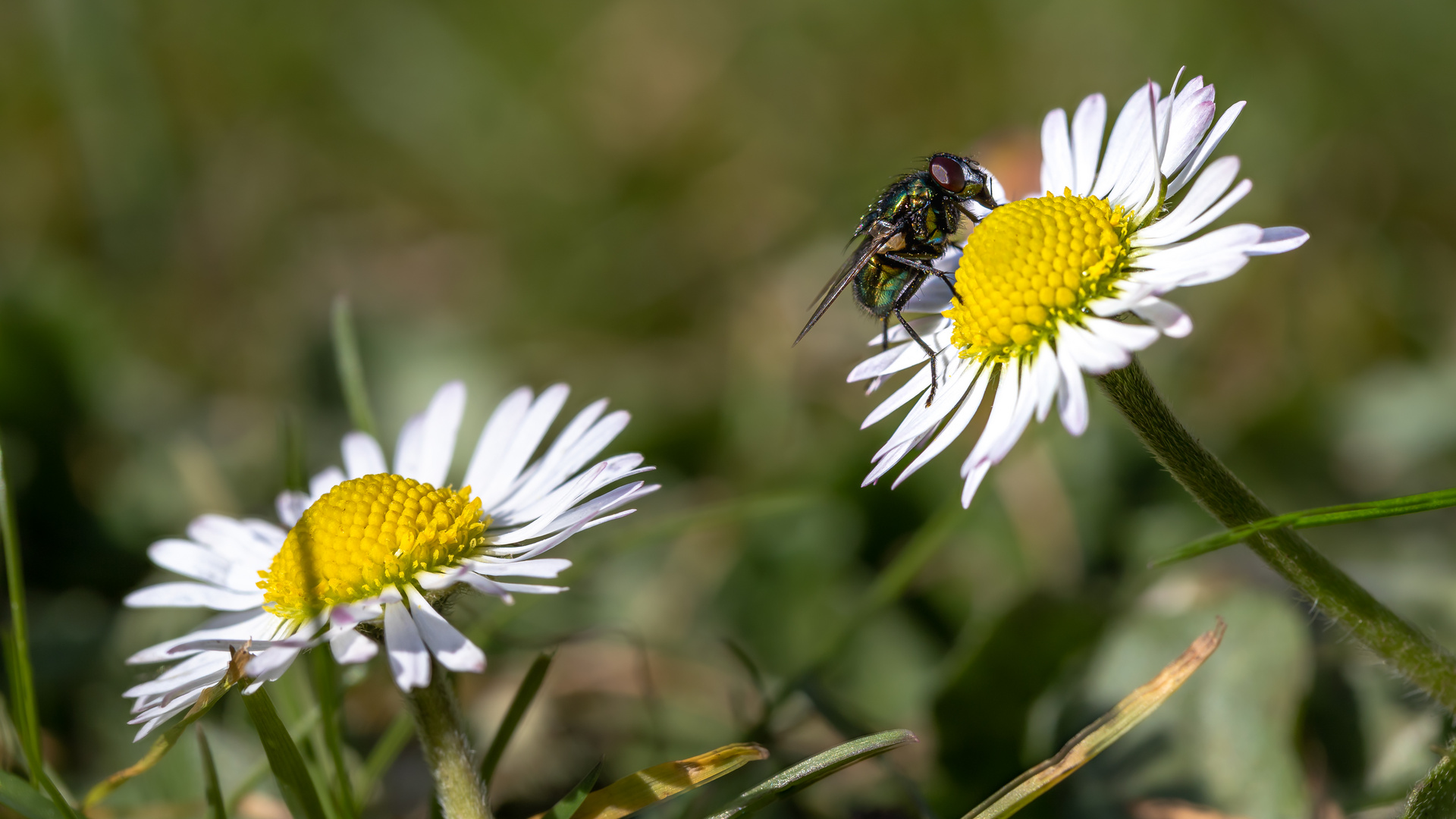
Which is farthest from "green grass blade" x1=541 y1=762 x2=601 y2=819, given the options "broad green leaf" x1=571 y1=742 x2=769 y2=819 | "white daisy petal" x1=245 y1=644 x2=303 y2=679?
"white daisy petal" x1=245 y1=644 x2=303 y2=679

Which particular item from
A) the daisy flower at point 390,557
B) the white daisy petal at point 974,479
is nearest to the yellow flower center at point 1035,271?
the white daisy petal at point 974,479

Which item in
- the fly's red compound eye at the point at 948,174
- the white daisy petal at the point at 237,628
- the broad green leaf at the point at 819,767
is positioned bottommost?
the broad green leaf at the point at 819,767

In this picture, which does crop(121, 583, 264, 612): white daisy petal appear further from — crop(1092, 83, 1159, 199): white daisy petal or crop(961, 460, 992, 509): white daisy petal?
crop(1092, 83, 1159, 199): white daisy petal

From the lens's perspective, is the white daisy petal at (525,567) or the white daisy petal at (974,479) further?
the white daisy petal at (525,567)

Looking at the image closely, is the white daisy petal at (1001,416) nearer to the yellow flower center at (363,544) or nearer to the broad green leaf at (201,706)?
the yellow flower center at (363,544)

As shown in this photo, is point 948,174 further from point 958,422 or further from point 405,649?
point 405,649
